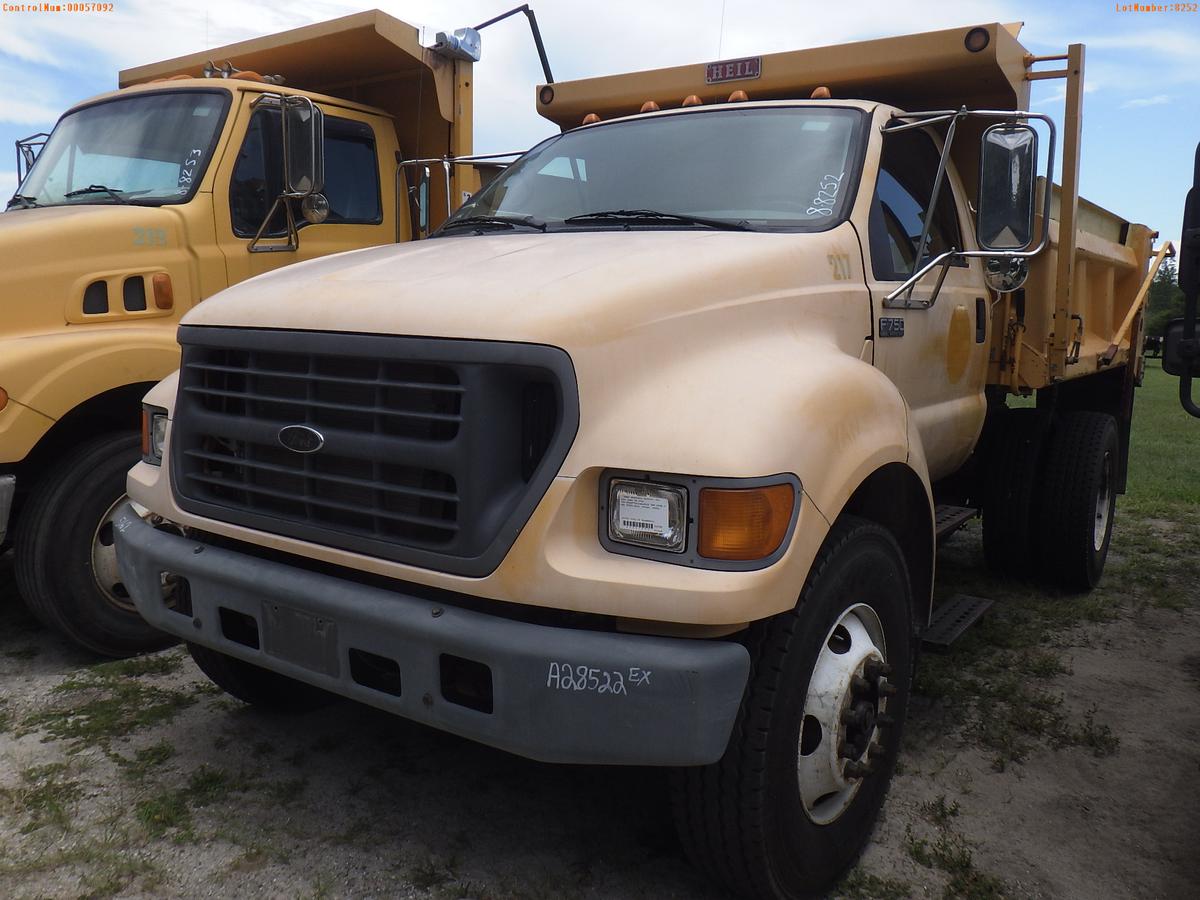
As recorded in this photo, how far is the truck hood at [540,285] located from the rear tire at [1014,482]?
261cm

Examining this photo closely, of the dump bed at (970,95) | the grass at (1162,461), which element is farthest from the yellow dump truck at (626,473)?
the grass at (1162,461)

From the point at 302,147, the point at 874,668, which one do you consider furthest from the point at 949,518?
the point at 302,147

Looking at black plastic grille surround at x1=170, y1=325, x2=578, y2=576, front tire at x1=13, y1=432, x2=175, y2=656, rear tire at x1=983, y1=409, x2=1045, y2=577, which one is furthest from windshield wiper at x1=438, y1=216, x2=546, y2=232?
rear tire at x1=983, y1=409, x2=1045, y2=577

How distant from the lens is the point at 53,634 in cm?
464

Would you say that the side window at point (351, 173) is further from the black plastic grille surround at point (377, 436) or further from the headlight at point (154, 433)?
the black plastic grille surround at point (377, 436)

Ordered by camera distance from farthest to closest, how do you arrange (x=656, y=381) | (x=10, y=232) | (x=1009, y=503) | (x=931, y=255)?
1. (x=1009, y=503)
2. (x=10, y=232)
3. (x=931, y=255)
4. (x=656, y=381)

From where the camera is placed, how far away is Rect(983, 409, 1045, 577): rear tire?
17.8 ft

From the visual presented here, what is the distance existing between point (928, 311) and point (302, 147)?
2971 mm

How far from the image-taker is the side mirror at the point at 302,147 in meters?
4.72

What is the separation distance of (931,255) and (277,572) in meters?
2.69

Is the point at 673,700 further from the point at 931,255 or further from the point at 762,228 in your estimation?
the point at 931,255

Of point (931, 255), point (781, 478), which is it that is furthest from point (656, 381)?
point (931, 255)

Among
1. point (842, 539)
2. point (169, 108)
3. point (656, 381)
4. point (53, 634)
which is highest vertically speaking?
point (169, 108)

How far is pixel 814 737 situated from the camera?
104 inches
